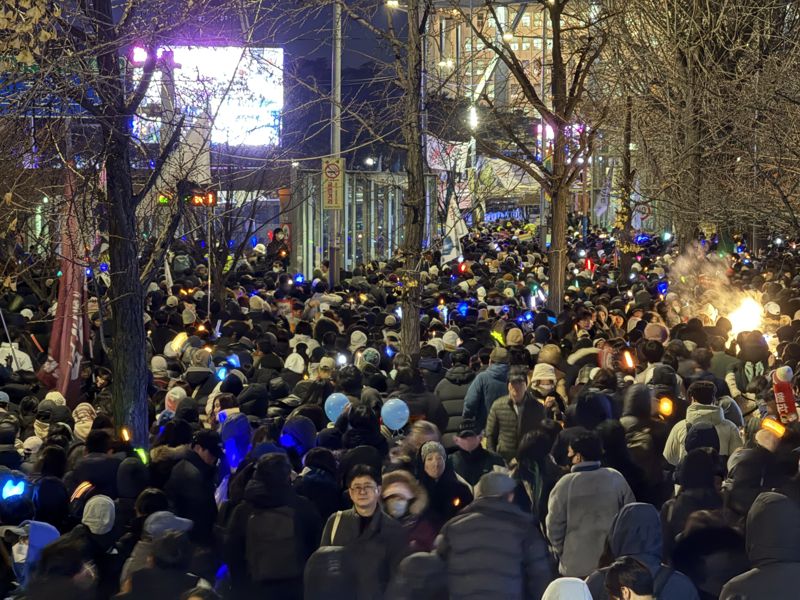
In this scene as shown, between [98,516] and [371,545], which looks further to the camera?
[98,516]

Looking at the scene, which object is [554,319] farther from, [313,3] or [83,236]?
[83,236]

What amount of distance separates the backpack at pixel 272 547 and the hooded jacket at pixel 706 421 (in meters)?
3.47

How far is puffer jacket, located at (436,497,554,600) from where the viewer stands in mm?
5926

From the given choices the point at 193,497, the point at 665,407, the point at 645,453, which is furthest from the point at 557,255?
the point at 193,497

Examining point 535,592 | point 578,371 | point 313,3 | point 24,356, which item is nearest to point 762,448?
point 535,592

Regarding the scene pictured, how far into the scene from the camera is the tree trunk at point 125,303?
31.6 feet

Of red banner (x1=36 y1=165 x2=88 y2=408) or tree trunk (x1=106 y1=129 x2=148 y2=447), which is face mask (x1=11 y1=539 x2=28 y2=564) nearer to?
tree trunk (x1=106 y1=129 x2=148 y2=447)

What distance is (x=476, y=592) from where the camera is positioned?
5906mm

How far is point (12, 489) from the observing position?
7352mm

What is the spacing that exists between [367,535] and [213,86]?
637 cm

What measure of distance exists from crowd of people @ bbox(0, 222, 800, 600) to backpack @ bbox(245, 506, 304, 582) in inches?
0.5

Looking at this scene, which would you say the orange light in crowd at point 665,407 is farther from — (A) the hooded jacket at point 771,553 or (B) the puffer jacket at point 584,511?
(A) the hooded jacket at point 771,553

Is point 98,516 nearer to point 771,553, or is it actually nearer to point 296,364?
point 771,553

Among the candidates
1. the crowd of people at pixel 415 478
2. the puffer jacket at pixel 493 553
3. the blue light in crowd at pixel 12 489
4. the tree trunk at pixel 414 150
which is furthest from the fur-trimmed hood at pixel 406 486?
the tree trunk at pixel 414 150
